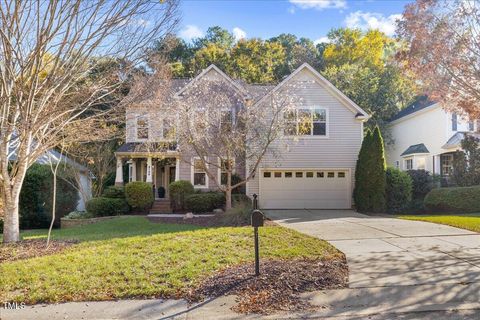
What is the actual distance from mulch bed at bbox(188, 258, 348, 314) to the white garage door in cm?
1287

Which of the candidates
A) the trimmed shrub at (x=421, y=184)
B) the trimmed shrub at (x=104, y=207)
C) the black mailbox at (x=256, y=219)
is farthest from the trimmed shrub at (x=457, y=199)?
the black mailbox at (x=256, y=219)

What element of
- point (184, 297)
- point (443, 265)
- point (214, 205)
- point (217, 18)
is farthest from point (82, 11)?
point (214, 205)

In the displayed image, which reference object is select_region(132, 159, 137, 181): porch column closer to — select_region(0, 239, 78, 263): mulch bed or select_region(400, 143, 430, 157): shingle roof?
select_region(0, 239, 78, 263): mulch bed

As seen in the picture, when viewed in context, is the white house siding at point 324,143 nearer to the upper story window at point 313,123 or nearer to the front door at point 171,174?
the upper story window at point 313,123

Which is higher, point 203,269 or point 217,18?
point 217,18

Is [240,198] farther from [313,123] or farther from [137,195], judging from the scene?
[313,123]

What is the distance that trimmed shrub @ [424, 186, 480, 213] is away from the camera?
1795 centimetres

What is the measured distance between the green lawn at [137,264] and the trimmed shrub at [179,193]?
8.69 meters

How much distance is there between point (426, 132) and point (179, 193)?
15.7 metres

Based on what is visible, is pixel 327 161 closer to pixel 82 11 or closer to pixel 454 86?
pixel 454 86

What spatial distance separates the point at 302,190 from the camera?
2025 centimetres

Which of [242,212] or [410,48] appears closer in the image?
[410,48]

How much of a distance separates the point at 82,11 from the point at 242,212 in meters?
7.95

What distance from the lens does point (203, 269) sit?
7020mm
